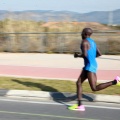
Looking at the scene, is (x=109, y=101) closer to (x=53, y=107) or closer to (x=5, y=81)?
(x=53, y=107)

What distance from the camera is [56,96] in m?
9.77

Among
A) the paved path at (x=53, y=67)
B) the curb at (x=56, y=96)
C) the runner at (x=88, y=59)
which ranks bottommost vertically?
the paved path at (x=53, y=67)

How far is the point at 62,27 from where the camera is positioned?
75.6 ft

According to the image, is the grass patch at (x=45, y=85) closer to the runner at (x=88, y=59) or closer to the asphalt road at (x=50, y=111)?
the asphalt road at (x=50, y=111)

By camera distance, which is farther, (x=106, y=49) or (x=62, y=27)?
(x=62, y=27)

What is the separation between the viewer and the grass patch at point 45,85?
33.4 feet

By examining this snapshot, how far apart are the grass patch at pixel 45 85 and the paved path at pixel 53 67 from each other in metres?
0.89

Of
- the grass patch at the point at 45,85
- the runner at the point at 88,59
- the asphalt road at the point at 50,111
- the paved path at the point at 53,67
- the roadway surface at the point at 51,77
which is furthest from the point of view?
the paved path at the point at 53,67

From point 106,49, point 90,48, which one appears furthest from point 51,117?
point 106,49

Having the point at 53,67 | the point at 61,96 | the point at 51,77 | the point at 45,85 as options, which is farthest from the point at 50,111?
the point at 53,67

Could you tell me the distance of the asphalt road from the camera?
7887 millimetres

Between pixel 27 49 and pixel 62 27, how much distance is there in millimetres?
3273

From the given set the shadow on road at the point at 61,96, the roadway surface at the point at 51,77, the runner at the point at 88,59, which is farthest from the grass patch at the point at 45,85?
the runner at the point at 88,59

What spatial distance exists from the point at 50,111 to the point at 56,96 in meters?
1.35
